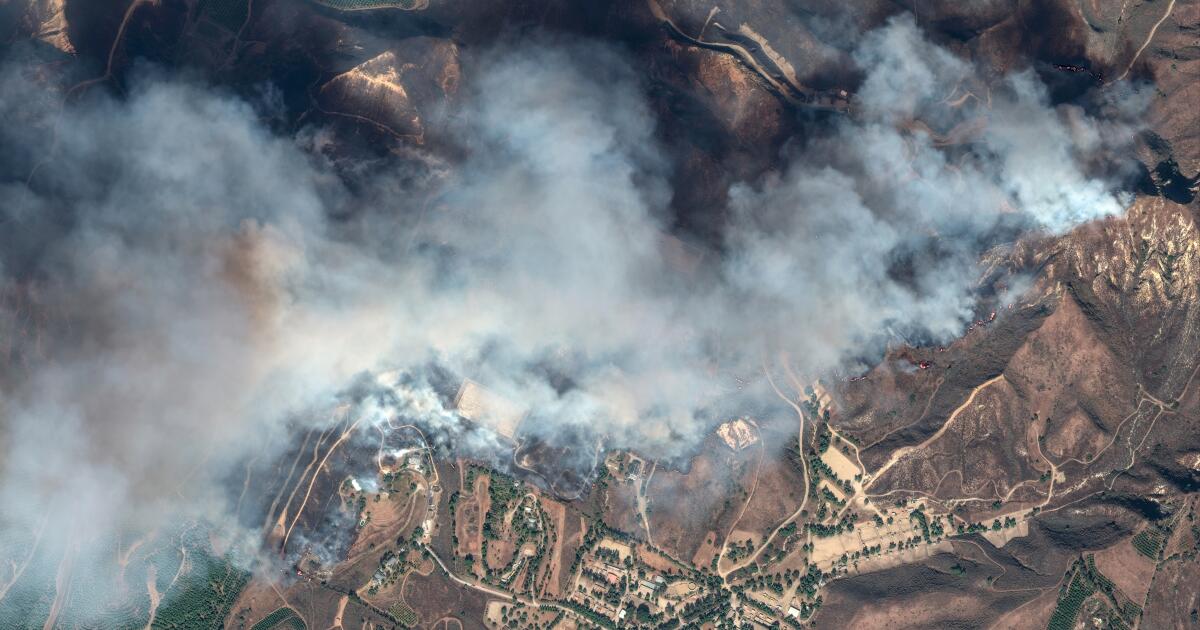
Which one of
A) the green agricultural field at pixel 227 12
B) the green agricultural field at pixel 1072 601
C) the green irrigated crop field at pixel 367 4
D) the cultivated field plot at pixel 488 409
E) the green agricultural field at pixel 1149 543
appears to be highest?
the green irrigated crop field at pixel 367 4

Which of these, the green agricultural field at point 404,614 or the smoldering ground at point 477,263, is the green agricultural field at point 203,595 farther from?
the green agricultural field at point 404,614

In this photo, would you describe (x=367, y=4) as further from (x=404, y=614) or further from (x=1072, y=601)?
(x=1072, y=601)

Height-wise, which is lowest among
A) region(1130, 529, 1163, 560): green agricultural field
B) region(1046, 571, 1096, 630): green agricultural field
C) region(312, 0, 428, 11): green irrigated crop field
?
region(1046, 571, 1096, 630): green agricultural field

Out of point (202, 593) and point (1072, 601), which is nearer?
point (202, 593)

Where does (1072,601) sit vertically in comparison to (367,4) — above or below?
below

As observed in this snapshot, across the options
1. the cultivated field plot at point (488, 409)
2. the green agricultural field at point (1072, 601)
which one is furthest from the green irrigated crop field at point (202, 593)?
the green agricultural field at point (1072, 601)

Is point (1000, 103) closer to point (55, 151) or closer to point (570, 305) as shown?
point (570, 305)

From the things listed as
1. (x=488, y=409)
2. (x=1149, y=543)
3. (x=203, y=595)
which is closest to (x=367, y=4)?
(x=488, y=409)

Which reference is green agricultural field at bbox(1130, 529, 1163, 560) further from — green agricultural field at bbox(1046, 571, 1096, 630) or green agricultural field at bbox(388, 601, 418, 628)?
green agricultural field at bbox(388, 601, 418, 628)

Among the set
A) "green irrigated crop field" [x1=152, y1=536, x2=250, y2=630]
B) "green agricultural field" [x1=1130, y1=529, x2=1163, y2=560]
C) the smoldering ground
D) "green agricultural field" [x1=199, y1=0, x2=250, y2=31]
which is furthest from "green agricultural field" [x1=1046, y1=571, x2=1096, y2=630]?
"green agricultural field" [x1=199, y1=0, x2=250, y2=31]
